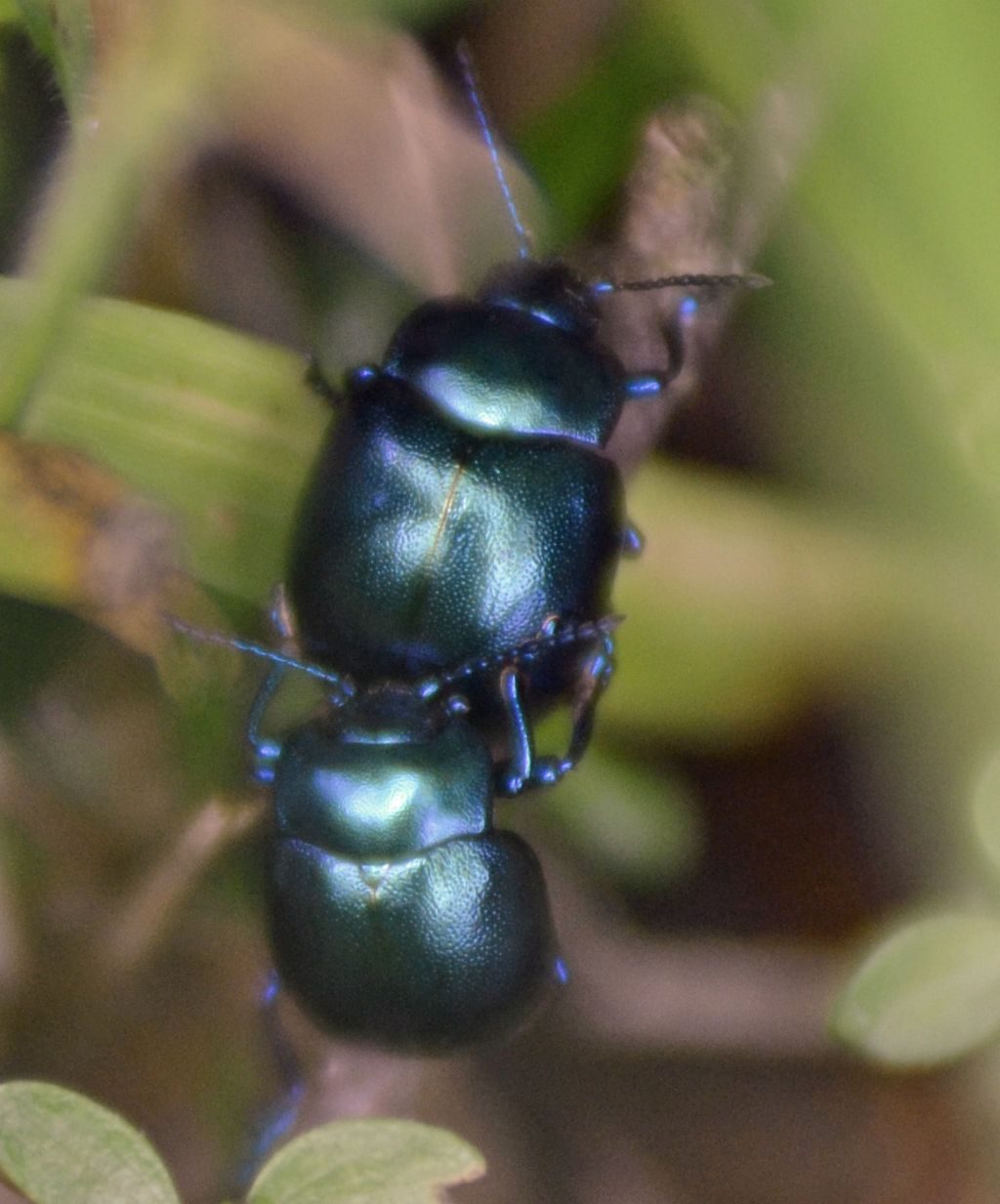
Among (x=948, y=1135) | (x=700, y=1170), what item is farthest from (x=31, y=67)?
(x=948, y=1135)

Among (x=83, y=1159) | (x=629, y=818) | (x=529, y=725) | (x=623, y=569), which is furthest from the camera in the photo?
(x=629, y=818)

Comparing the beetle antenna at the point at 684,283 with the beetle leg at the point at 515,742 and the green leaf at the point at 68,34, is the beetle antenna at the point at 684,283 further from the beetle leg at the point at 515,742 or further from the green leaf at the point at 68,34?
the green leaf at the point at 68,34

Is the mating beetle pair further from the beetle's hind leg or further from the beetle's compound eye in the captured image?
the beetle's hind leg

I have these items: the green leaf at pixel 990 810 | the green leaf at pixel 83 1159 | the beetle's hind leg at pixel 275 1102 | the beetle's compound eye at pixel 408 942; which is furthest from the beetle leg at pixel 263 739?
the green leaf at pixel 990 810

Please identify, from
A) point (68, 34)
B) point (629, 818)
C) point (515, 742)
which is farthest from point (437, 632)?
point (68, 34)

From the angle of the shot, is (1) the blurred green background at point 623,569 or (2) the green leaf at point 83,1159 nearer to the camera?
(2) the green leaf at point 83,1159

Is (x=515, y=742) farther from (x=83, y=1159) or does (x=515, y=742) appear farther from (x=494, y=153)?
(x=494, y=153)

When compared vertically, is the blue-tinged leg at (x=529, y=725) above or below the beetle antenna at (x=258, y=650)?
above

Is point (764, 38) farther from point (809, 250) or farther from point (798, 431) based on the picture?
point (798, 431)
